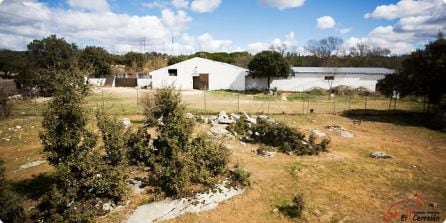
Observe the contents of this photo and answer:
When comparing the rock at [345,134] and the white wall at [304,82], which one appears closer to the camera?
the rock at [345,134]

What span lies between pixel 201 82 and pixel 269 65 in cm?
1073

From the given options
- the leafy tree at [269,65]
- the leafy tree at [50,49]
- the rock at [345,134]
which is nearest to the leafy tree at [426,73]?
the rock at [345,134]

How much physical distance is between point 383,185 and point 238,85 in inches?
1282

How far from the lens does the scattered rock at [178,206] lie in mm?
8594

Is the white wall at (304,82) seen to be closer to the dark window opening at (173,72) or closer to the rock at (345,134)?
the dark window opening at (173,72)

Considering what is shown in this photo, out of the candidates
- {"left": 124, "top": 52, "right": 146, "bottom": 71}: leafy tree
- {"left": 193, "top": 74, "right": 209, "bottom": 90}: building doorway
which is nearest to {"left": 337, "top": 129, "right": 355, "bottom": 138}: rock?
{"left": 193, "top": 74, "right": 209, "bottom": 90}: building doorway

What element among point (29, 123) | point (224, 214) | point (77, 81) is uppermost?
point (77, 81)

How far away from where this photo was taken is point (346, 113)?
24609 mm

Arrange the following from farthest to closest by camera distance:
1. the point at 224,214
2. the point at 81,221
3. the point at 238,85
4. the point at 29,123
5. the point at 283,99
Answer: the point at 238,85, the point at 283,99, the point at 29,123, the point at 224,214, the point at 81,221

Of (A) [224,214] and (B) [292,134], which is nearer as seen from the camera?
(A) [224,214]

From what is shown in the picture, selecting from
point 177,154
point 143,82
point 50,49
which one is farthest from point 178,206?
point 50,49

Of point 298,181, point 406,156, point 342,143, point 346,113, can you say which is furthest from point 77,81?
point 346,113

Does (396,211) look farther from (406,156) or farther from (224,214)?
(406,156)

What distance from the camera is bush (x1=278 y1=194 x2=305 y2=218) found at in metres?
8.67
